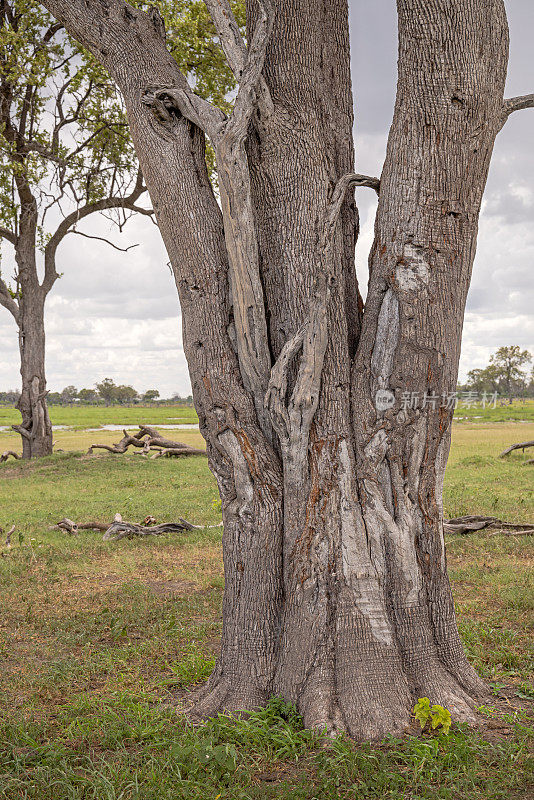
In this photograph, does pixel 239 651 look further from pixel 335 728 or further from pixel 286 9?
pixel 286 9

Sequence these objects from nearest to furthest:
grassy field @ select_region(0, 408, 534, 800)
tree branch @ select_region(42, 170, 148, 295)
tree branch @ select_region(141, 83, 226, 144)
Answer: grassy field @ select_region(0, 408, 534, 800) < tree branch @ select_region(141, 83, 226, 144) < tree branch @ select_region(42, 170, 148, 295)

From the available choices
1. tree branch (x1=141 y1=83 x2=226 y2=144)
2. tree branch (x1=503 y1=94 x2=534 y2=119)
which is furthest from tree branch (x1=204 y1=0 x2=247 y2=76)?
tree branch (x1=503 y1=94 x2=534 y2=119)

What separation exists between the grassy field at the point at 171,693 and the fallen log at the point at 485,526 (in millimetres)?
345

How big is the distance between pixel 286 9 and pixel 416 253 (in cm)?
214

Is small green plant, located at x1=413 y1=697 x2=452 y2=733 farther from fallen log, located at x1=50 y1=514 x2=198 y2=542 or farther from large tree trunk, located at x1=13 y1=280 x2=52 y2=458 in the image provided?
large tree trunk, located at x1=13 y1=280 x2=52 y2=458

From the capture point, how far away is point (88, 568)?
8562 millimetres

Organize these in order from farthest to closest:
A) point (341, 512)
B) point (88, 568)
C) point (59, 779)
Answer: point (88, 568), point (341, 512), point (59, 779)

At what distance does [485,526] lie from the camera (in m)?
10.1

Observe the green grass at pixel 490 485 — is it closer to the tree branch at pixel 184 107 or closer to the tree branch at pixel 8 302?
the tree branch at pixel 184 107

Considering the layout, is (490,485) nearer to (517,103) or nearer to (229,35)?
(517,103)

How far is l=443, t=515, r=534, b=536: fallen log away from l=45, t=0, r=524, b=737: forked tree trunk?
5482mm

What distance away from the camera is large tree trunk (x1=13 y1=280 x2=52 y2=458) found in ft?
68.0

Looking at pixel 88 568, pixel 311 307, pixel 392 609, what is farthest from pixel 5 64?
pixel 392 609

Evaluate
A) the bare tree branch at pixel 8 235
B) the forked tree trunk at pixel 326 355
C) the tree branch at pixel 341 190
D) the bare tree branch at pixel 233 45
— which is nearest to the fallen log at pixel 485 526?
the forked tree trunk at pixel 326 355
